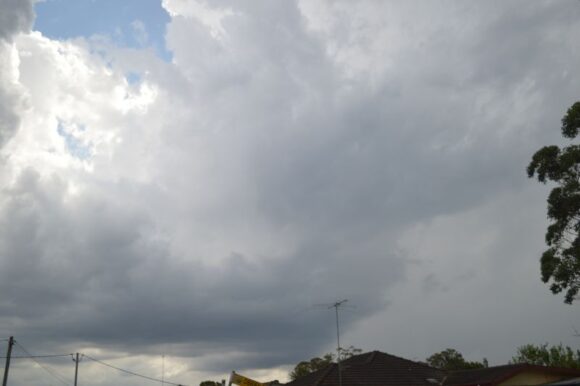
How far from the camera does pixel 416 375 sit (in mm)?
48625

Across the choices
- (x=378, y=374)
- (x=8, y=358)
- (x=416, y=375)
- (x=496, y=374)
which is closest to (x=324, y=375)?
(x=378, y=374)

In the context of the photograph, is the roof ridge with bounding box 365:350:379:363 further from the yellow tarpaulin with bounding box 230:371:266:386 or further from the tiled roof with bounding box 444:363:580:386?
the yellow tarpaulin with bounding box 230:371:266:386

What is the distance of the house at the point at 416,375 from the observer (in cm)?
4241

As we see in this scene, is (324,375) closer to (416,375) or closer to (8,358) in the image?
(416,375)

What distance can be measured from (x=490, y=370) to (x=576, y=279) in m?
16.5

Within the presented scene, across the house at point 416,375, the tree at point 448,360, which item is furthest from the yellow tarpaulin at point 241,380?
the tree at point 448,360

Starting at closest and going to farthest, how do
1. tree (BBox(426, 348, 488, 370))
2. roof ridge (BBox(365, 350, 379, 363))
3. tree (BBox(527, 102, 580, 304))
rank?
tree (BBox(527, 102, 580, 304)), roof ridge (BBox(365, 350, 379, 363)), tree (BBox(426, 348, 488, 370))

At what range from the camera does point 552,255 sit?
1278 inches

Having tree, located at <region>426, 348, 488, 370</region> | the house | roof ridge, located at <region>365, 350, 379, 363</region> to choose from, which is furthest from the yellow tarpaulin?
tree, located at <region>426, 348, 488, 370</region>

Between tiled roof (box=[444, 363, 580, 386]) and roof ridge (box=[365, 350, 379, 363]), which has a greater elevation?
roof ridge (box=[365, 350, 379, 363])

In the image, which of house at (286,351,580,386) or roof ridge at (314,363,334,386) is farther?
roof ridge at (314,363,334,386)

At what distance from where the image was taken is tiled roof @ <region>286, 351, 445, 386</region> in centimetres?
4512

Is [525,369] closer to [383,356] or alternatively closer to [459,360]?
[383,356]

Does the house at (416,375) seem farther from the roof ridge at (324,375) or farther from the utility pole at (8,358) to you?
the utility pole at (8,358)
